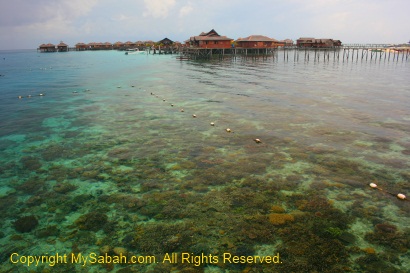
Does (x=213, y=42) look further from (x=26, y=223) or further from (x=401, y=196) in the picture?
(x=26, y=223)

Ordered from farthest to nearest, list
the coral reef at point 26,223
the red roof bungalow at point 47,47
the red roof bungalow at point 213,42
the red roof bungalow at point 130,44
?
the red roof bungalow at point 130,44 < the red roof bungalow at point 47,47 < the red roof bungalow at point 213,42 < the coral reef at point 26,223

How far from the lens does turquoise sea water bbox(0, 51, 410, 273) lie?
7.50 metres

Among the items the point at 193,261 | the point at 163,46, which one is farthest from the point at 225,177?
the point at 163,46

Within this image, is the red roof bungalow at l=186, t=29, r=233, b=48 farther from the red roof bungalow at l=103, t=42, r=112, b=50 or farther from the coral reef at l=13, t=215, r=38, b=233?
the red roof bungalow at l=103, t=42, r=112, b=50

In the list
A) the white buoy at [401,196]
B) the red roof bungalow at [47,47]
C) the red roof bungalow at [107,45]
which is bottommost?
the white buoy at [401,196]

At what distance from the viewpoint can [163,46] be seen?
105375 mm

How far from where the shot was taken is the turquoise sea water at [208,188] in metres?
7.50

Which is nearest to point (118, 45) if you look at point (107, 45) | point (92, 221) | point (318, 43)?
point (107, 45)

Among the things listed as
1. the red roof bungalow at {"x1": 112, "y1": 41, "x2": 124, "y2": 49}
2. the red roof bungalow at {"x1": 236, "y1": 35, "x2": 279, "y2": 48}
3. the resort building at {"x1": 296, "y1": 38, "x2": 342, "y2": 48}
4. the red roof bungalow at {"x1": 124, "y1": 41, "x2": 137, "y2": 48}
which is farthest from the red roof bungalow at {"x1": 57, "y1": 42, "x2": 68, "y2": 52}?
the resort building at {"x1": 296, "y1": 38, "x2": 342, "y2": 48}

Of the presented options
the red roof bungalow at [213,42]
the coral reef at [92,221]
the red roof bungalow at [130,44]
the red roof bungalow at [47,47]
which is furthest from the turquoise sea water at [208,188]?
the red roof bungalow at [47,47]

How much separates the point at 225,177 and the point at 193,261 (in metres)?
4.70

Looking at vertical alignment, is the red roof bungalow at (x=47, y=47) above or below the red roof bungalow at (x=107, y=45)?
below

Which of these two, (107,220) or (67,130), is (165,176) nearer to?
(107,220)

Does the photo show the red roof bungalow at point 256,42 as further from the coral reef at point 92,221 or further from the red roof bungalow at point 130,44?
the red roof bungalow at point 130,44
